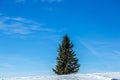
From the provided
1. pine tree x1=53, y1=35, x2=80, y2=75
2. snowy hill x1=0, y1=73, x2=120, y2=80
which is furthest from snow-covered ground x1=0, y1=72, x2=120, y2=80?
pine tree x1=53, y1=35, x2=80, y2=75

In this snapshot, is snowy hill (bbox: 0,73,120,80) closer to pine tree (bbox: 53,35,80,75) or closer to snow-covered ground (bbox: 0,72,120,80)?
snow-covered ground (bbox: 0,72,120,80)

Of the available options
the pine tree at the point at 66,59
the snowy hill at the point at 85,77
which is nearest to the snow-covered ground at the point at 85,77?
the snowy hill at the point at 85,77

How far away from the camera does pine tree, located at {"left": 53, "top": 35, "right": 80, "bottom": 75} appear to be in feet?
179

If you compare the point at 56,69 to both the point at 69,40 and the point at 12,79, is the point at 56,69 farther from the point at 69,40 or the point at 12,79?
the point at 12,79

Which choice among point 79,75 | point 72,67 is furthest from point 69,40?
point 79,75

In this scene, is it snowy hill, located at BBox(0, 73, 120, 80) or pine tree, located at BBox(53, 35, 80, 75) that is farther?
pine tree, located at BBox(53, 35, 80, 75)

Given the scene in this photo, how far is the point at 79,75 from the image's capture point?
38.7ft

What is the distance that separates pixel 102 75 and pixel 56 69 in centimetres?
4339

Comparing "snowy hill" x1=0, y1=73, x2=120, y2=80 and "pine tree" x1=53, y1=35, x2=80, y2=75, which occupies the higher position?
"pine tree" x1=53, y1=35, x2=80, y2=75

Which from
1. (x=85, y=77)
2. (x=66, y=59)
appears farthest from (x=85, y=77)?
(x=66, y=59)

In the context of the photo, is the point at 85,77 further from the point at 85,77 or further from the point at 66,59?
the point at 66,59

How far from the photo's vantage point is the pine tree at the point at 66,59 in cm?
5453

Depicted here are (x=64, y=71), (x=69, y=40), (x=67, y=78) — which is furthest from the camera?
(x=69, y=40)

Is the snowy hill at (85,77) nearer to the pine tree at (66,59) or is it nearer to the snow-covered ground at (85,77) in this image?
the snow-covered ground at (85,77)
